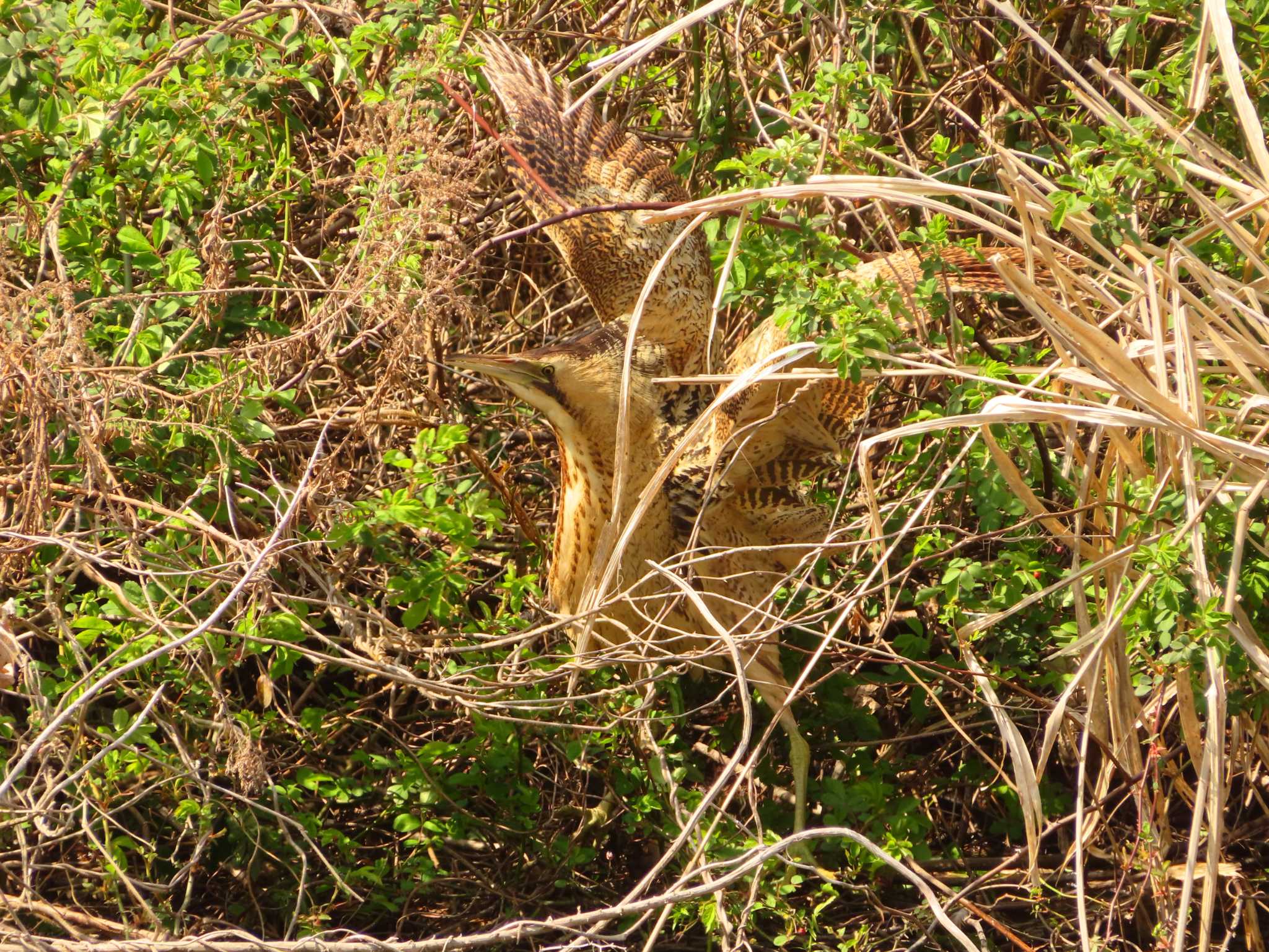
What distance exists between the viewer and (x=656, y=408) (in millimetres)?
2547

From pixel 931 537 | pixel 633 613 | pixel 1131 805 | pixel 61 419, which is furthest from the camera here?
pixel 633 613

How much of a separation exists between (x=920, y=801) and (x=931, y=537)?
53cm

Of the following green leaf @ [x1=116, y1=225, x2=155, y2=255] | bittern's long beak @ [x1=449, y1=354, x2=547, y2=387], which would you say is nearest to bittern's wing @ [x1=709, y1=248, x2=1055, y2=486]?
bittern's long beak @ [x1=449, y1=354, x2=547, y2=387]

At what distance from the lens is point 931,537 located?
85.8 inches

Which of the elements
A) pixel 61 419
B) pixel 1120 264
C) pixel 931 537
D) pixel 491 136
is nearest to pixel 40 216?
pixel 61 419

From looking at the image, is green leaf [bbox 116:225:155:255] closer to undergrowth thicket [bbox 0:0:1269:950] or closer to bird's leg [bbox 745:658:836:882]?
undergrowth thicket [bbox 0:0:1269:950]

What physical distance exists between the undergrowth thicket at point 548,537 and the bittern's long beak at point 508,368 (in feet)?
0.34

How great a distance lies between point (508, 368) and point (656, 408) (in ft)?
1.00

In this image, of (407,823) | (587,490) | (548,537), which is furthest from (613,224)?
(407,823)

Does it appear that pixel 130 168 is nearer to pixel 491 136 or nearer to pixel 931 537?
pixel 491 136

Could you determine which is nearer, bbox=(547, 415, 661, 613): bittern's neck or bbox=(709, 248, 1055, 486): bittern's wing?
bbox=(709, 248, 1055, 486): bittern's wing

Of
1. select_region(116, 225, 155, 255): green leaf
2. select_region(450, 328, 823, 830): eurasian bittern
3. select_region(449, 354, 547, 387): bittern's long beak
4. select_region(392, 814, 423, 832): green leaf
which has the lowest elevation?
select_region(392, 814, 423, 832): green leaf

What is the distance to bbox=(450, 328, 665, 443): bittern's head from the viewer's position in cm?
239

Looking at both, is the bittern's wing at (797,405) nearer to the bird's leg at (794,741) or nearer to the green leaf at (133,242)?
the bird's leg at (794,741)
